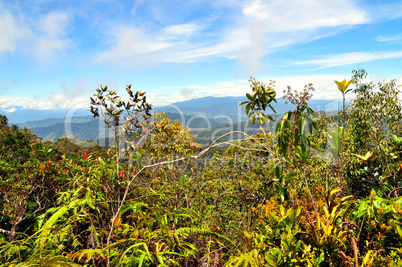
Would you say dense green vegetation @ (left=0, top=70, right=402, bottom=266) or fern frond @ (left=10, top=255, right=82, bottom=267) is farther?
dense green vegetation @ (left=0, top=70, right=402, bottom=266)

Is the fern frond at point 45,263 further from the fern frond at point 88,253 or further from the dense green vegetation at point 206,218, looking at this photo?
the fern frond at point 88,253

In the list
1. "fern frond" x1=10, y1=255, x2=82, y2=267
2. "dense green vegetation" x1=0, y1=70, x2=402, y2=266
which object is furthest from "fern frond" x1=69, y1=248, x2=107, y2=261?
"fern frond" x1=10, y1=255, x2=82, y2=267

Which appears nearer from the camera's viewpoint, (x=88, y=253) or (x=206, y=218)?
(x=88, y=253)

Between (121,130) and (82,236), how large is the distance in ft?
4.70

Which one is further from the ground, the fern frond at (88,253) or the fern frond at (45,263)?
the fern frond at (45,263)

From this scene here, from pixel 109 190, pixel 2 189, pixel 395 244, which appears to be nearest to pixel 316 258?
pixel 395 244

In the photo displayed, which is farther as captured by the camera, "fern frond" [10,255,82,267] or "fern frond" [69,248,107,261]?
"fern frond" [69,248,107,261]

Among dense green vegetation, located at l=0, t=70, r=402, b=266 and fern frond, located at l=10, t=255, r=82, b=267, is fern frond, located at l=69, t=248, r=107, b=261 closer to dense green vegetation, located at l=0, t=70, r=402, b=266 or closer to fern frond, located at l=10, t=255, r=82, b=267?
dense green vegetation, located at l=0, t=70, r=402, b=266

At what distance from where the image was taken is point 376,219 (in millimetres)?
1251

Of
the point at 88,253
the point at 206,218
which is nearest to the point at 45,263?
the point at 88,253

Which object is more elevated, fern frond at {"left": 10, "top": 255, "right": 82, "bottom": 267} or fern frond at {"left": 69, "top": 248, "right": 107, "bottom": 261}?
fern frond at {"left": 10, "top": 255, "right": 82, "bottom": 267}

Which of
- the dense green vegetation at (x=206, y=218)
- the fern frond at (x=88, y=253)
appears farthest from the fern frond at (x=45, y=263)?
the fern frond at (x=88, y=253)

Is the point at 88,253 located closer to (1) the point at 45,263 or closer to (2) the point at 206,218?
(1) the point at 45,263

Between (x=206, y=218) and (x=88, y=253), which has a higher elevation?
(x=88, y=253)
